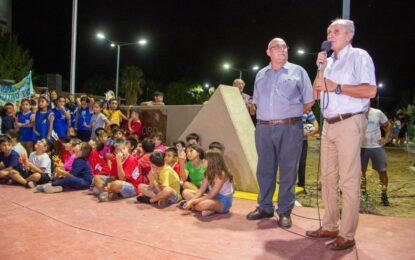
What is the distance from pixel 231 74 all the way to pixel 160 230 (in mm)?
58178

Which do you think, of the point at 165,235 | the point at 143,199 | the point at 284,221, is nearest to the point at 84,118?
the point at 143,199

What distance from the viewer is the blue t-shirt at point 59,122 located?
31.7 ft

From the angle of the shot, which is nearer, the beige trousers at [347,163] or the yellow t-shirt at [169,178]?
the beige trousers at [347,163]

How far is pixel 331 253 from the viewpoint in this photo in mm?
3756

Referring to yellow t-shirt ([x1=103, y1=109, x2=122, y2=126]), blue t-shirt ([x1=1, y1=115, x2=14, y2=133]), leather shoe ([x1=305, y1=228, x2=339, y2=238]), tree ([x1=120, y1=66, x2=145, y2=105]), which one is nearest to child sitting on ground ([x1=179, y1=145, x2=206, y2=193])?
leather shoe ([x1=305, y1=228, x2=339, y2=238])

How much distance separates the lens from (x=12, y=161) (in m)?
7.45

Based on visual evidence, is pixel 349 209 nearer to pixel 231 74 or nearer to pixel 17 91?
pixel 17 91

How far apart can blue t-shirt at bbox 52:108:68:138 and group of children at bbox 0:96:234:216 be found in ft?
0.08

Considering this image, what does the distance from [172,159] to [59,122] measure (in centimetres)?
448

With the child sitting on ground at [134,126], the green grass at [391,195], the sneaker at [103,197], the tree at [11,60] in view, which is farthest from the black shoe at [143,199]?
the tree at [11,60]

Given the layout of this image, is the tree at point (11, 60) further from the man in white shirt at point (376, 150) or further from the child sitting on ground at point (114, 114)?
the man in white shirt at point (376, 150)

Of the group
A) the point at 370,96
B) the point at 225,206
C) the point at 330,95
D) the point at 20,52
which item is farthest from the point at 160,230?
the point at 20,52

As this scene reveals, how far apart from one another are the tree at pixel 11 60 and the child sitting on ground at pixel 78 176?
22.5 metres

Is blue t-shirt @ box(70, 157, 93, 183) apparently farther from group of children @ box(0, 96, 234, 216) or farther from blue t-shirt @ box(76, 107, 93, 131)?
blue t-shirt @ box(76, 107, 93, 131)
